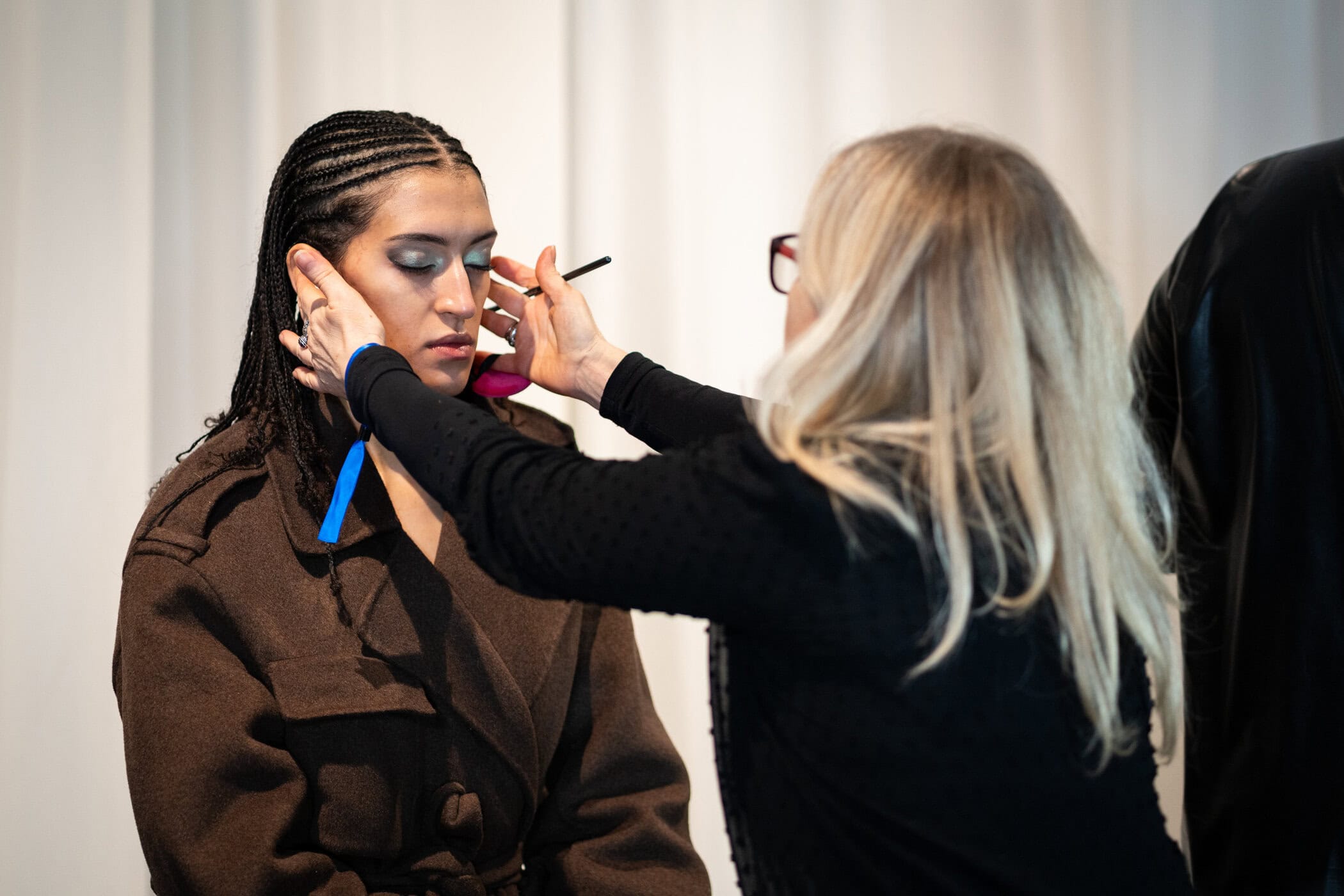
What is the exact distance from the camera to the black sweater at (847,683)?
76 cm

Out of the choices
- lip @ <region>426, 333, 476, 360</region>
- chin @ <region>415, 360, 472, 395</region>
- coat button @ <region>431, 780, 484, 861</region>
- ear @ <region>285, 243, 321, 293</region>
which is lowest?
coat button @ <region>431, 780, 484, 861</region>

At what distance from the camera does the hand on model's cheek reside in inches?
46.3

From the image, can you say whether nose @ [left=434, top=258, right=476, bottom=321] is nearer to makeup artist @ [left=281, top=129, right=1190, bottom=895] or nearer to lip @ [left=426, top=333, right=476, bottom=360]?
lip @ [left=426, top=333, right=476, bottom=360]

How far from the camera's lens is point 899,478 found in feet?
2.49

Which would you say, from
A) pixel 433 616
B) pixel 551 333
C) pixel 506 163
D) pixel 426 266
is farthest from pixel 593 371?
pixel 506 163

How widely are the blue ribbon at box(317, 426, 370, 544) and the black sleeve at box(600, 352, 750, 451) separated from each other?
0.87 ft

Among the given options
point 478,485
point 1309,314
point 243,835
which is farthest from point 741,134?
A: point 243,835

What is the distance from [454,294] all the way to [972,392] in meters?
0.61

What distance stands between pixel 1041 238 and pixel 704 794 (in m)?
1.22

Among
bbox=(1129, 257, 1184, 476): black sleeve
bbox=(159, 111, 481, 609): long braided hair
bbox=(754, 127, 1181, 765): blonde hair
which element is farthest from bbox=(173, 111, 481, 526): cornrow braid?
bbox=(1129, 257, 1184, 476): black sleeve

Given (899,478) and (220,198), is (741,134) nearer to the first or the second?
(220,198)

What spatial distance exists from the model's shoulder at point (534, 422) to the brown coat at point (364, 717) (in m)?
0.19

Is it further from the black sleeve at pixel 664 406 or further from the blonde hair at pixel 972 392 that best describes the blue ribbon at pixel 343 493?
the blonde hair at pixel 972 392

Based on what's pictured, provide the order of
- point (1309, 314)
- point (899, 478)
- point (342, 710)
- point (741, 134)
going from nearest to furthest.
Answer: point (899, 478) < point (1309, 314) < point (342, 710) < point (741, 134)
